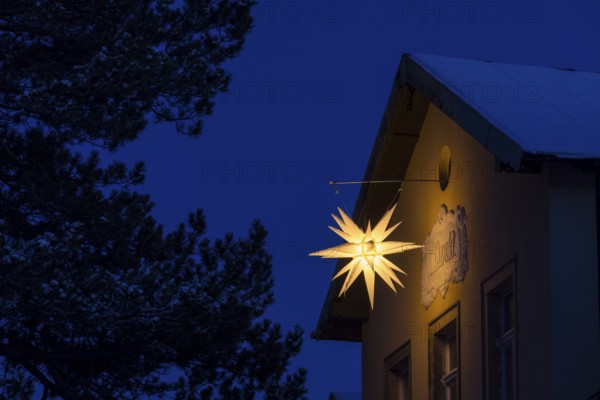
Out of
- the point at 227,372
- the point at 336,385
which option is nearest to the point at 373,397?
the point at 227,372

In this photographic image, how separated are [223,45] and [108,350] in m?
4.96

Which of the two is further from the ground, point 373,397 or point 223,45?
point 223,45

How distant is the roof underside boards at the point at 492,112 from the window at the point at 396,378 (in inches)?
57.9

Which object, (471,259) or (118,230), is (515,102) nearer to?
(471,259)

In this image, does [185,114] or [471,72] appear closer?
[471,72]

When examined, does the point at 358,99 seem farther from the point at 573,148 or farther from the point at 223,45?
the point at 573,148

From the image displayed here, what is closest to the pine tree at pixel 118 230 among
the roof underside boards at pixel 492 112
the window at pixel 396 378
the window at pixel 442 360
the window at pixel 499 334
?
the roof underside boards at pixel 492 112

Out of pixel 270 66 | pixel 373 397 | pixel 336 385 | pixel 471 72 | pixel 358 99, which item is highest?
pixel 270 66

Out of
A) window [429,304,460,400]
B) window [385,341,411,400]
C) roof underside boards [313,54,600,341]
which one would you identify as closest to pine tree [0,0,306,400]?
roof underside boards [313,54,600,341]

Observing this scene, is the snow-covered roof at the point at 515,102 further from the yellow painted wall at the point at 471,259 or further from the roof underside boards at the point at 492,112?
the yellow painted wall at the point at 471,259

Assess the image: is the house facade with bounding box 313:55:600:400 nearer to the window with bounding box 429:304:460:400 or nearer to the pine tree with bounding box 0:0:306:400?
the window with bounding box 429:304:460:400

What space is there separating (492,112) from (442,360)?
351 cm


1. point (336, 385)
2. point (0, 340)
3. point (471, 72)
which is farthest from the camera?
point (336, 385)

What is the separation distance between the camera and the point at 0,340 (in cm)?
1741
